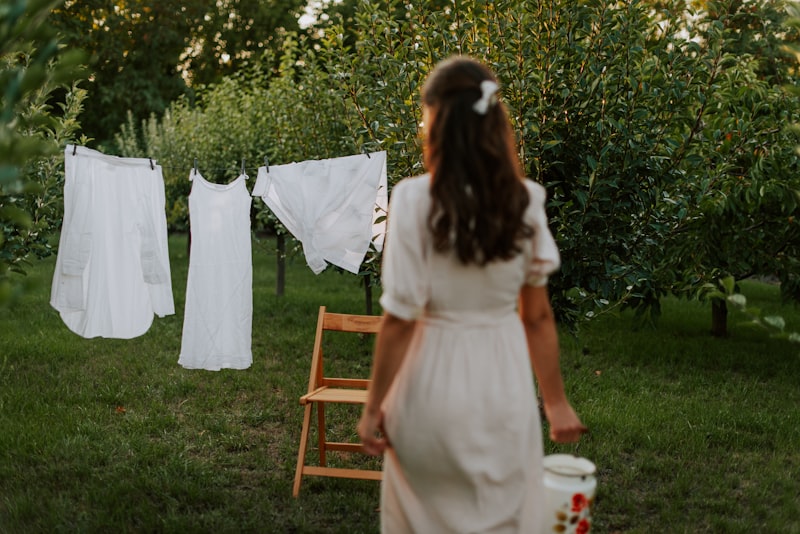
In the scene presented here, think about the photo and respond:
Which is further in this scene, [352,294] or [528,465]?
[352,294]

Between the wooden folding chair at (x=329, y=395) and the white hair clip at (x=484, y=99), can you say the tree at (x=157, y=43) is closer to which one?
the wooden folding chair at (x=329, y=395)

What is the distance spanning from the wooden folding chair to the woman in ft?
6.99

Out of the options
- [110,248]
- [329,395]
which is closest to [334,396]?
[329,395]

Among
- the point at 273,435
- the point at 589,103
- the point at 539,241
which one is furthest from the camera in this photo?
the point at 273,435

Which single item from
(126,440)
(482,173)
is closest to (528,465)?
(482,173)

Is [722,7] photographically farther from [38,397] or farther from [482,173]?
[38,397]

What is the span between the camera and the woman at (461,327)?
2.23 meters

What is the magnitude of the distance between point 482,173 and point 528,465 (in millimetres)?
862

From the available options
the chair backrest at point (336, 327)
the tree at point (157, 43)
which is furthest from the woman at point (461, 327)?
the tree at point (157, 43)

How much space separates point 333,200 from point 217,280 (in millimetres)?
895

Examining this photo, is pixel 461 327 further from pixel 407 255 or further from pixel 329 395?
pixel 329 395

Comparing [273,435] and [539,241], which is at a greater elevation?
[539,241]

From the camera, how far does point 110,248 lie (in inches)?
201

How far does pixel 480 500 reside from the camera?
234 cm
